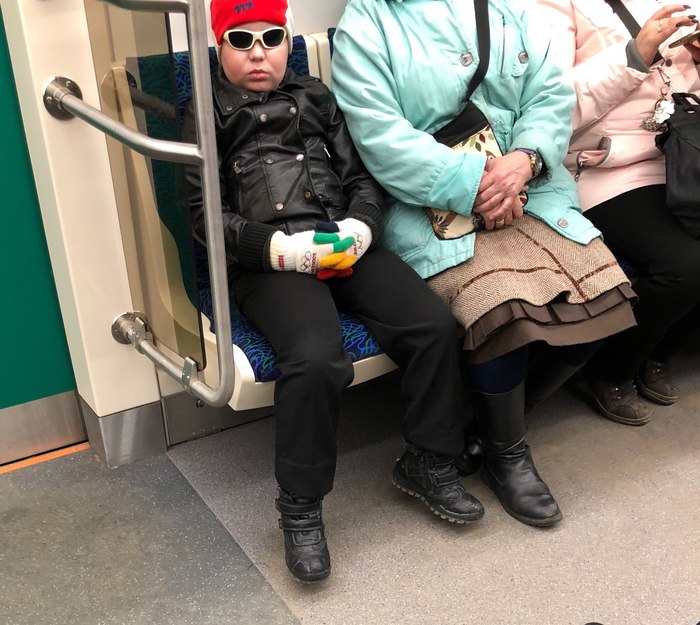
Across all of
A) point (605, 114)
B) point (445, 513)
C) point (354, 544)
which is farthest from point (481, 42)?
point (354, 544)

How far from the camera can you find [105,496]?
2.05 metres

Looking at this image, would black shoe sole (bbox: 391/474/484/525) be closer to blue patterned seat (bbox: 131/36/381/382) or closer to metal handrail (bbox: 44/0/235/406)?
blue patterned seat (bbox: 131/36/381/382)

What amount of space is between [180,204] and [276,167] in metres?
0.38

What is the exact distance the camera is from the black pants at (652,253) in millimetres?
2152

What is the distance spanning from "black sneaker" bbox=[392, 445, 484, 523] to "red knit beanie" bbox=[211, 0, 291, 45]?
3.41ft

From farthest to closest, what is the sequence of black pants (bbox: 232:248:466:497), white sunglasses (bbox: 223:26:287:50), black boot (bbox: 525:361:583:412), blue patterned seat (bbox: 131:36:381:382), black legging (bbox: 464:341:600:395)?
1. black boot (bbox: 525:361:583:412)
2. black legging (bbox: 464:341:600:395)
3. white sunglasses (bbox: 223:26:287:50)
4. black pants (bbox: 232:248:466:497)
5. blue patterned seat (bbox: 131:36:381:382)

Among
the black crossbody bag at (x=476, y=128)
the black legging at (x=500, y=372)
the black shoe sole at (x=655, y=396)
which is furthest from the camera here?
the black shoe sole at (x=655, y=396)

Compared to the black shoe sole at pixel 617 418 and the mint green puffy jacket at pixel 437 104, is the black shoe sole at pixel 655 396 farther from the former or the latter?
the mint green puffy jacket at pixel 437 104

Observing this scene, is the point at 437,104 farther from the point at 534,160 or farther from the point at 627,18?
the point at 627,18

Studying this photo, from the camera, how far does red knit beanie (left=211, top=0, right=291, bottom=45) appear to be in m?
1.76

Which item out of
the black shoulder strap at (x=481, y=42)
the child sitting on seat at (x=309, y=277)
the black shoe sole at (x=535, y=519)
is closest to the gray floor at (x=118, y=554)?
the child sitting on seat at (x=309, y=277)

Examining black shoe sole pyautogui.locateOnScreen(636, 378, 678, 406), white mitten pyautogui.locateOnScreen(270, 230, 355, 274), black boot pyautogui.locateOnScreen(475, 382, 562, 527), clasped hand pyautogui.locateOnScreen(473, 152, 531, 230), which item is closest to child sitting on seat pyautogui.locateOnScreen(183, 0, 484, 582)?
white mitten pyautogui.locateOnScreen(270, 230, 355, 274)

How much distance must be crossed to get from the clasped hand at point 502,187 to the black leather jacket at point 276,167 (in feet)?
0.84

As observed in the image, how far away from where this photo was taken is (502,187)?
192 centimetres
